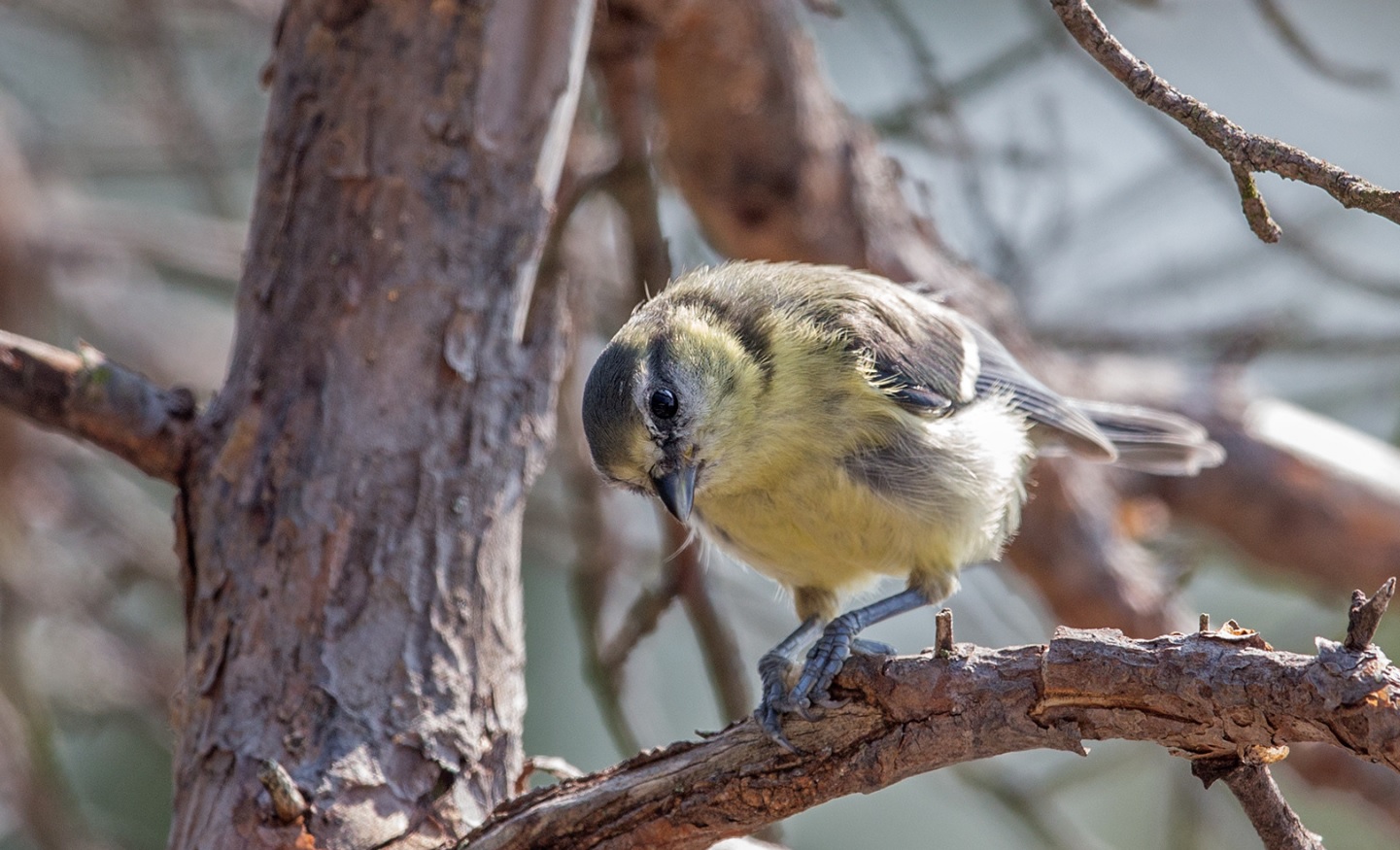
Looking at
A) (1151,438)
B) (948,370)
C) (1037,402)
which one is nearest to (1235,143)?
(948,370)

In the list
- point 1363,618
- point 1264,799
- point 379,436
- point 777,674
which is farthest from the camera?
point 379,436

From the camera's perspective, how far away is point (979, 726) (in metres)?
1.89

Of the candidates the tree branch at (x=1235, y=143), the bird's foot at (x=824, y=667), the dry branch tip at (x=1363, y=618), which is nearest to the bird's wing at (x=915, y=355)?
the bird's foot at (x=824, y=667)

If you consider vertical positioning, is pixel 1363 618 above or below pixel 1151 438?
below

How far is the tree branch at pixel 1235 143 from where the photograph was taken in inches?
61.4

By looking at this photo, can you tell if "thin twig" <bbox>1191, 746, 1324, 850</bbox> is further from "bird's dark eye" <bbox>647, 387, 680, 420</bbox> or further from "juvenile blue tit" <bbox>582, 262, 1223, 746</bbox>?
"bird's dark eye" <bbox>647, 387, 680, 420</bbox>

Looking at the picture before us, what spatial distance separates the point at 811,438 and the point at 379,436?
931 mm

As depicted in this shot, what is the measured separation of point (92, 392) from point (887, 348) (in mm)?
1735

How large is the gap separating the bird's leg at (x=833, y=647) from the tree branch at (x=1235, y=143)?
0.99 m

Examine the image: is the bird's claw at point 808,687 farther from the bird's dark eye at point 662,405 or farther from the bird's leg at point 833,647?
the bird's dark eye at point 662,405

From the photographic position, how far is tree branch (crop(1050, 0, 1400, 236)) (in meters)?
1.56

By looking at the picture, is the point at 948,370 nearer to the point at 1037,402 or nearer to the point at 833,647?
the point at 1037,402

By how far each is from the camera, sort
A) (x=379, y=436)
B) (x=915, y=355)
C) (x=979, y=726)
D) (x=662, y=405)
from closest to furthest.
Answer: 1. (x=979, y=726)
2. (x=379, y=436)
3. (x=662, y=405)
4. (x=915, y=355)

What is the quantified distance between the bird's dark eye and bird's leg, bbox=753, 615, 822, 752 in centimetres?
56
